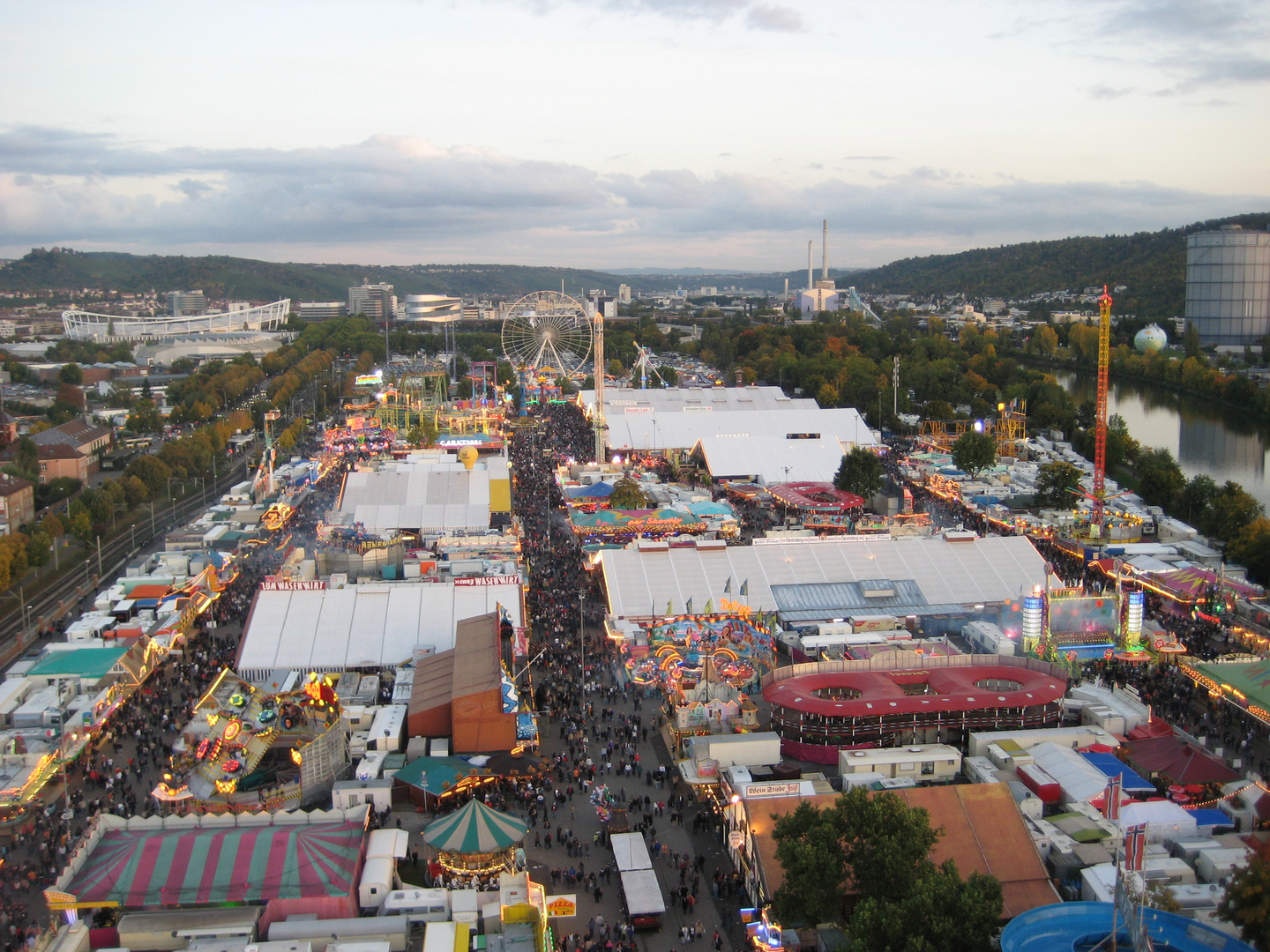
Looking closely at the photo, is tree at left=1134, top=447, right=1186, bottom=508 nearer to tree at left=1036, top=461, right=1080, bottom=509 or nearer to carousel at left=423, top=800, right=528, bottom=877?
tree at left=1036, top=461, right=1080, bottom=509

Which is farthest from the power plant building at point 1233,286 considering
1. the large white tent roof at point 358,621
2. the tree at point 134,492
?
the large white tent roof at point 358,621

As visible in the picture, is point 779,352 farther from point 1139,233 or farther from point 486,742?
point 1139,233

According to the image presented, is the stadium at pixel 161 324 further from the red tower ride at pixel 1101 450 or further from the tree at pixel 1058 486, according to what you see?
the red tower ride at pixel 1101 450

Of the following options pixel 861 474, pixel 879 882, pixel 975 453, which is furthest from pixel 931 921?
pixel 975 453

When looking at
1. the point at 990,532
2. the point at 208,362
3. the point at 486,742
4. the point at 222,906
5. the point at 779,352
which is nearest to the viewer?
the point at 222,906

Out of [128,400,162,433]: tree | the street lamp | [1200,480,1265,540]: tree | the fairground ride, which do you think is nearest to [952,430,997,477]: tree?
the fairground ride

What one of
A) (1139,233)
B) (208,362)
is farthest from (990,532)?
(1139,233)
